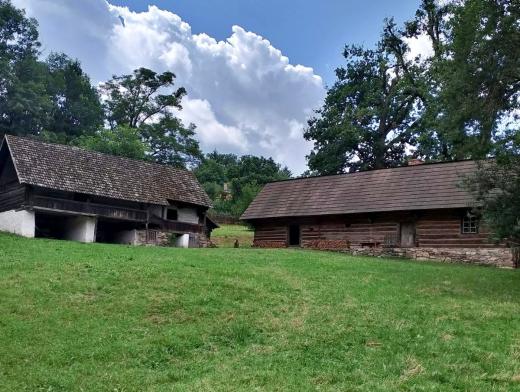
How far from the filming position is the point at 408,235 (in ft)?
97.9

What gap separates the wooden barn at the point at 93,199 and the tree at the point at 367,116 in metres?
14.7

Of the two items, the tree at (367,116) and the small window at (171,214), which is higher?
the tree at (367,116)

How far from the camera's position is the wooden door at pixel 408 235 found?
29.5 m

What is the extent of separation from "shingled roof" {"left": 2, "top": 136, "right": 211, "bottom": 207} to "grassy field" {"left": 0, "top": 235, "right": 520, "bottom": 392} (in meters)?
14.4

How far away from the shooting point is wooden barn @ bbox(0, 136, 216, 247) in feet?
101

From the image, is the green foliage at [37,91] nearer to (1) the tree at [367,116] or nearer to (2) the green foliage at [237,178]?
(2) the green foliage at [237,178]

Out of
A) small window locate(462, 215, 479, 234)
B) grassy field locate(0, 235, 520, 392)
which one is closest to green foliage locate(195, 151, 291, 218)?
small window locate(462, 215, 479, 234)

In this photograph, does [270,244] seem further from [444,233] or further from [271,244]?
[444,233]

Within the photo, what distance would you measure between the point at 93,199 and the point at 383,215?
17167 mm

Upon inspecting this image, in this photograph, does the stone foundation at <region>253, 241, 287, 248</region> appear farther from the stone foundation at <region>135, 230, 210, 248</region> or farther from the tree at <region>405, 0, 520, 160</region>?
the tree at <region>405, 0, 520, 160</region>

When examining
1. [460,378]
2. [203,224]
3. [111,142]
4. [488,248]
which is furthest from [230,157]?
[460,378]

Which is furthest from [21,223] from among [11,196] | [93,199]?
[93,199]

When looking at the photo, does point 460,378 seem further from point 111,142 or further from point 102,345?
point 111,142

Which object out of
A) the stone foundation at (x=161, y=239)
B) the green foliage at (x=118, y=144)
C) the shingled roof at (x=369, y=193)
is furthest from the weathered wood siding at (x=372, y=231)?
the green foliage at (x=118, y=144)
